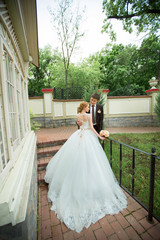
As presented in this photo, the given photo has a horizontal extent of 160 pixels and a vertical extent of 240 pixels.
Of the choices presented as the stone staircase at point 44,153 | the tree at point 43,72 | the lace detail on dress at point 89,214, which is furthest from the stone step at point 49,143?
the tree at point 43,72

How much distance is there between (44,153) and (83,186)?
2.20 meters

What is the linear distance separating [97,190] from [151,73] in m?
20.3

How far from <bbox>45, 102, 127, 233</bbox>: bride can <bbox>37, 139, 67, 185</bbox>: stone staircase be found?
89cm

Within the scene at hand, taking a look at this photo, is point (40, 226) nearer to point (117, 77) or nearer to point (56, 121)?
point (56, 121)

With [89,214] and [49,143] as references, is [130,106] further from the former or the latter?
[89,214]

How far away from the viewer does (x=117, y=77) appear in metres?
17.3

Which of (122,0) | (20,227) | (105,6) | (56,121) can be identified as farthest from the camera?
(105,6)

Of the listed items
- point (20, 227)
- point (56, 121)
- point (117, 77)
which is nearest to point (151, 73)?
point (117, 77)

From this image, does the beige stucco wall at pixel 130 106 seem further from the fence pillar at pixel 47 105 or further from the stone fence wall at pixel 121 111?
the fence pillar at pixel 47 105

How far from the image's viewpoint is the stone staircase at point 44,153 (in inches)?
128

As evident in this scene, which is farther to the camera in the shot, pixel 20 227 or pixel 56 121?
pixel 56 121

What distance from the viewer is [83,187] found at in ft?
6.68

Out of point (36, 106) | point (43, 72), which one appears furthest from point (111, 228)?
point (43, 72)

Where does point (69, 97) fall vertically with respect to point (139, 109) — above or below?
above
